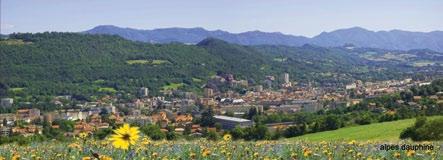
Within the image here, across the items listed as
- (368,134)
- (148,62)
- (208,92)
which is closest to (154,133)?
(368,134)

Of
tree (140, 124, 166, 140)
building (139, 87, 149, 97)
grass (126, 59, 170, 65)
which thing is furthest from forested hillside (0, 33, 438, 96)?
tree (140, 124, 166, 140)

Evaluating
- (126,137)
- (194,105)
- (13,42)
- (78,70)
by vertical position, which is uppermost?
(126,137)

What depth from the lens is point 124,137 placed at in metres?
3.73

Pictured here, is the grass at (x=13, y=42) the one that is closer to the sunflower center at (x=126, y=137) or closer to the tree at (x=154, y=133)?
the tree at (x=154, y=133)

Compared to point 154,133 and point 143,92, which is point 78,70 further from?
point 154,133

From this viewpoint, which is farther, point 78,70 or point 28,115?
point 78,70

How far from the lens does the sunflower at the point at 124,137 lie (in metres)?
3.68

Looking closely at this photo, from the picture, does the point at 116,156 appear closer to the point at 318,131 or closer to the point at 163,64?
the point at 318,131

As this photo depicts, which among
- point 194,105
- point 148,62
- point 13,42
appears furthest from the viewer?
point 148,62

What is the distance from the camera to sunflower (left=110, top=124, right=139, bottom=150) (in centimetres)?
368

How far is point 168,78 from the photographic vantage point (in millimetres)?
173375

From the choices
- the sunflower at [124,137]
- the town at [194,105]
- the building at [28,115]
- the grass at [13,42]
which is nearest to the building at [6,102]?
the town at [194,105]

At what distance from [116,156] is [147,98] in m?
142

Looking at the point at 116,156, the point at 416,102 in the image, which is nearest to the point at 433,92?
the point at 416,102
